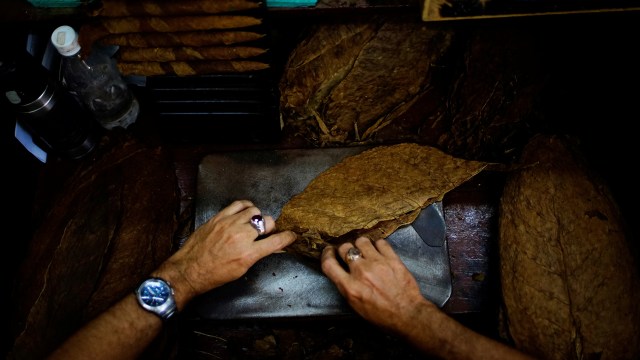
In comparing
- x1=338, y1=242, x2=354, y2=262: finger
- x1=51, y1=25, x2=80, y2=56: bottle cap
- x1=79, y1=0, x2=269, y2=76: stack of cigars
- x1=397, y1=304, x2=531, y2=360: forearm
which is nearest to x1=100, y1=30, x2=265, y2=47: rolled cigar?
x1=79, y1=0, x2=269, y2=76: stack of cigars

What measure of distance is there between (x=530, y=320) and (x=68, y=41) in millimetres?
1895

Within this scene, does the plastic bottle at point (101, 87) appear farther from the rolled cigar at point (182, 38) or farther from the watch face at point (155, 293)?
the watch face at point (155, 293)

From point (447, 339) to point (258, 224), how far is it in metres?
0.77

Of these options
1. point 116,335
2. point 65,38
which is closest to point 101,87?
point 65,38

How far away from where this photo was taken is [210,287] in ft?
5.44

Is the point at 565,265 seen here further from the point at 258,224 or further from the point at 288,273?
the point at 258,224

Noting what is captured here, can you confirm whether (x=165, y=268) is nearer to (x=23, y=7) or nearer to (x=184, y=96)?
(x=184, y=96)

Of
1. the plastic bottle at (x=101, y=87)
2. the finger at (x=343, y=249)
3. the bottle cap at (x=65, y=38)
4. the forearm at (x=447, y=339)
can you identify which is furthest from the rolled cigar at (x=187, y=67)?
the forearm at (x=447, y=339)

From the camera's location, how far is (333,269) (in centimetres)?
159

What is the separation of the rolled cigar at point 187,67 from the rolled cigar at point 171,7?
174mm

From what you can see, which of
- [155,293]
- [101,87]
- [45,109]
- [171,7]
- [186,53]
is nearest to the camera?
[171,7]

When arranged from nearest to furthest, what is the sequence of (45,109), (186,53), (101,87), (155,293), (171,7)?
(171,7) < (186,53) < (155,293) < (45,109) < (101,87)

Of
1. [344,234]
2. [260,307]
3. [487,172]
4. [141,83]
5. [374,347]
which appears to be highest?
[141,83]

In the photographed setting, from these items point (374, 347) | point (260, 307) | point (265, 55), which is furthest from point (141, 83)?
point (374, 347)
